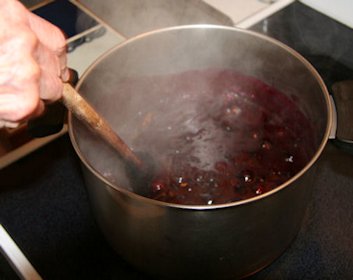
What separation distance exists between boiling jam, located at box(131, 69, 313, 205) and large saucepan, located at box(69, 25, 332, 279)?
3 cm

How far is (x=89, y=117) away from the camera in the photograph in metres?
0.60

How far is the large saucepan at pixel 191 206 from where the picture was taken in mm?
562

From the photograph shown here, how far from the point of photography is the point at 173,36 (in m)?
0.84

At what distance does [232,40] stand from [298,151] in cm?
25

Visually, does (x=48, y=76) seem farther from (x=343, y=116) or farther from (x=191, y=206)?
(x=343, y=116)

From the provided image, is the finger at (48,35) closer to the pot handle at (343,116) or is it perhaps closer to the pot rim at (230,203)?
the pot rim at (230,203)

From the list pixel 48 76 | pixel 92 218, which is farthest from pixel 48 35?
pixel 92 218

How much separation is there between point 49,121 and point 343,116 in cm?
50

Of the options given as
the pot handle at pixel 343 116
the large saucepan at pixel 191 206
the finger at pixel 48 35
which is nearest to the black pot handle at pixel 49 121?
the large saucepan at pixel 191 206

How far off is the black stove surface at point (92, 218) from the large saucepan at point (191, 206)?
8cm

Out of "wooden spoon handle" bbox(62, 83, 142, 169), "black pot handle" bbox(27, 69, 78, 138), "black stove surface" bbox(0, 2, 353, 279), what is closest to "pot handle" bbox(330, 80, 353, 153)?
"black stove surface" bbox(0, 2, 353, 279)

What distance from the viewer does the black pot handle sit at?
2.28 ft

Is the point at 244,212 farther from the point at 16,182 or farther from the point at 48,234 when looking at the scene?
the point at 16,182

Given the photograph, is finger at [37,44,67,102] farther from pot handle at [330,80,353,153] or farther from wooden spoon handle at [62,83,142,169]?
pot handle at [330,80,353,153]
